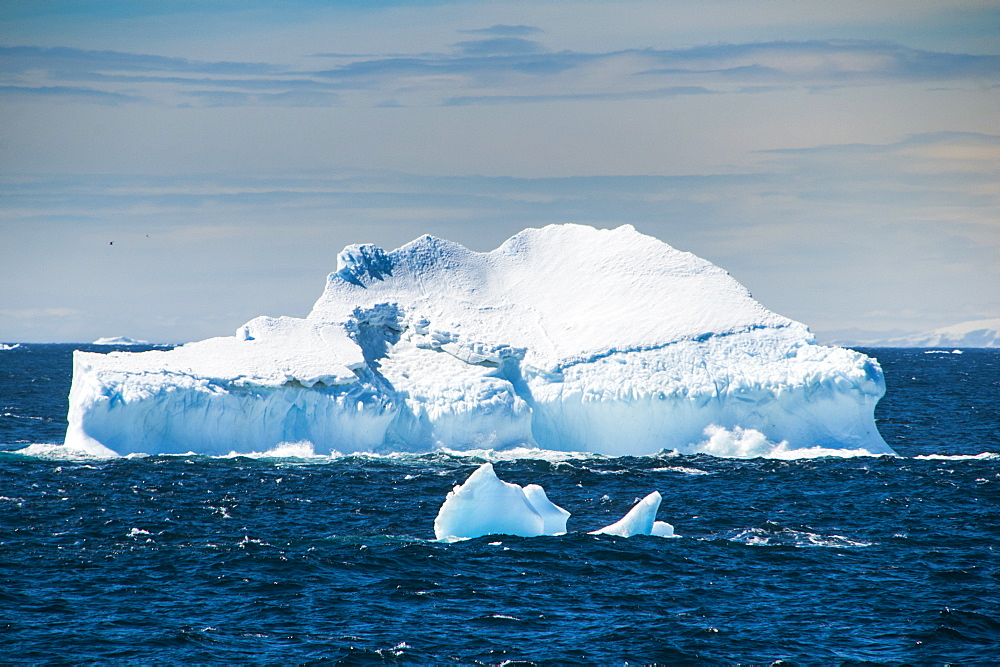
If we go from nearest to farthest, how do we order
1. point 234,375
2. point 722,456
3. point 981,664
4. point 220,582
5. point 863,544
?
point 981,664, point 220,582, point 863,544, point 234,375, point 722,456

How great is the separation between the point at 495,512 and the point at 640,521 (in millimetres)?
3256

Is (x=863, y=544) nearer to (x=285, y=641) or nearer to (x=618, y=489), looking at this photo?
(x=618, y=489)

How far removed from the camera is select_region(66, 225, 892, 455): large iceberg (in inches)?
1299

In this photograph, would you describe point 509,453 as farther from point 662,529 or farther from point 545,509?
point 662,529

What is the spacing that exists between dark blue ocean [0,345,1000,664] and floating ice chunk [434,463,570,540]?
37cm

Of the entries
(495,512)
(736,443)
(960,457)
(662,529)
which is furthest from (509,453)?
(960,457)

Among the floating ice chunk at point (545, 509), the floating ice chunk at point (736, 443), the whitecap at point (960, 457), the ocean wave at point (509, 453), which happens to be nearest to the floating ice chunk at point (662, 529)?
the floating ice chunk at point (545, 509)

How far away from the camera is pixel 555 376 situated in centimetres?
3547

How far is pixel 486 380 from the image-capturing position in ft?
115

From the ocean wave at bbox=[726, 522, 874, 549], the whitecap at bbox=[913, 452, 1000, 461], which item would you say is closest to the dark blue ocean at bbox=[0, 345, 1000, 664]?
the ocean wave at bbox=[726, 522, 874, 549]

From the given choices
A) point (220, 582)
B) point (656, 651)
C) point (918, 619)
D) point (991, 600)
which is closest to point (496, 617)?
point (656, 651)

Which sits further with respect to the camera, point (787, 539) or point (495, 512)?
point (787, 539)

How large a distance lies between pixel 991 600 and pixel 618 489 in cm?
1133

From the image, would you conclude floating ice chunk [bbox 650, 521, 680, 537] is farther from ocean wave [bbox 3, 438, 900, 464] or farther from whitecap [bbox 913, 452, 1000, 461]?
whitecap [bbox 913, 452, 1000, 461]
